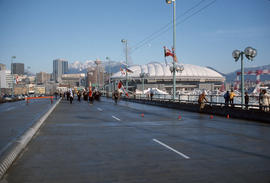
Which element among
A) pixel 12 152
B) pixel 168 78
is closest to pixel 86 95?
pixel 12 152

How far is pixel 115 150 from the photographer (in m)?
8.55

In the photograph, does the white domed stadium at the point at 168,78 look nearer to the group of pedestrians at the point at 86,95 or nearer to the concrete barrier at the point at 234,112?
the group of pedestrians at the point at 86,95

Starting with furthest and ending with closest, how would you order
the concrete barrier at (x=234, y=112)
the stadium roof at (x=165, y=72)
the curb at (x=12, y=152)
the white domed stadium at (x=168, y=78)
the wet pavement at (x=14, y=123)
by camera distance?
the stadium roof at (x=165, y=72) → the white domed stadium at (x=168, y=78) → the concrete barrier at (x=234, y=112) → the wet pavement at (x=14, y=123) → the curb at (x=12, y=152)

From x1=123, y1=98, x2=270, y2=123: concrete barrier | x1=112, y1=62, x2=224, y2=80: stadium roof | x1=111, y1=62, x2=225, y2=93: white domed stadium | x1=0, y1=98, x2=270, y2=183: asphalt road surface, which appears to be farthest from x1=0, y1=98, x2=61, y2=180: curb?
x1=112, y1=62, x2=224, y2=80: stadium roof

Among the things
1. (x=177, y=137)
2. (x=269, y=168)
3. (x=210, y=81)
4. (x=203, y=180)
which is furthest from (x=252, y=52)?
(x=210, y=81)

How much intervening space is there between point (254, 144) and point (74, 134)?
6586 mm

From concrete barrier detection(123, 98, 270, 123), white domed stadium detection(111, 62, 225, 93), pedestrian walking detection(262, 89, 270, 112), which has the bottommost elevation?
concrete barrier detection(123, 98, 270, 123)

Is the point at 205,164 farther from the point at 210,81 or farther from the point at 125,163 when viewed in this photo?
the point at 210,81

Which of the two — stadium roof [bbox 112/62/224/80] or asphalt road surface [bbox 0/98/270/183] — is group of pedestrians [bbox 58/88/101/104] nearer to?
asphalt road surface [bbox 0/98/270/183]

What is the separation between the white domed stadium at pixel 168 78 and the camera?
481 feet

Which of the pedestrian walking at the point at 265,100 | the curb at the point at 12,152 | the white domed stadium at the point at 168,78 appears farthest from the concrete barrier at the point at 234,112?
the white domed stadium at the point at 168,78

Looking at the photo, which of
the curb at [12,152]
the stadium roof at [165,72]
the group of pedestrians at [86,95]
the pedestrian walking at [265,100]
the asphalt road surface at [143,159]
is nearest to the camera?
the asphalt road surface at [143,159]

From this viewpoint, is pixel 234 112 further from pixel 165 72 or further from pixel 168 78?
pixel 165 72

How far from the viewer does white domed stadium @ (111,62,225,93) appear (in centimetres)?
14662
